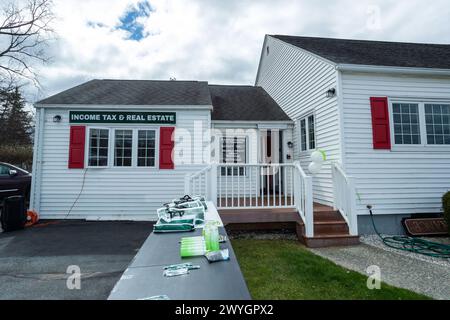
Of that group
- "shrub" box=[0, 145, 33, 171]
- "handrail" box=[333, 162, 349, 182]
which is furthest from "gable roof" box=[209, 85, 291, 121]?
"shrub" box=[0, 145, 33, 171]

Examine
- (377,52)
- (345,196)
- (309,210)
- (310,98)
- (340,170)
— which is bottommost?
(309,210)

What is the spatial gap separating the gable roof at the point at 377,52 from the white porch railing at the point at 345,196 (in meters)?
2.68

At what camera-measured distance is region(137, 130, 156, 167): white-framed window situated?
6738 mm

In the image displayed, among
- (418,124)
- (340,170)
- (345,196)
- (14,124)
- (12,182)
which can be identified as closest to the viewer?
(345,196)

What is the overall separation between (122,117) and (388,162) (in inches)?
285

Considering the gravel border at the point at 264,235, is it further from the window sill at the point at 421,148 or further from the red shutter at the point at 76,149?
the red shutter at the point at 76,149

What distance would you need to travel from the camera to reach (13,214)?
562cm

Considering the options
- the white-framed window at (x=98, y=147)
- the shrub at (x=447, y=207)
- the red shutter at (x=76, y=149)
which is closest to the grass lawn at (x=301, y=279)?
the shrub at (x=447, y=207)

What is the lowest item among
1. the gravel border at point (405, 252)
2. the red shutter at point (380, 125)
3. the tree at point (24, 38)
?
the gravel border at point (405, 252)

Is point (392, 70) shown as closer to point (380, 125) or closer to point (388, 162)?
point (380, 125)

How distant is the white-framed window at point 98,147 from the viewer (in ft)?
21.7

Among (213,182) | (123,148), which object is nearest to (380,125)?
(213,182)

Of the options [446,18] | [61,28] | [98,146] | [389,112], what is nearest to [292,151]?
[389,112]
